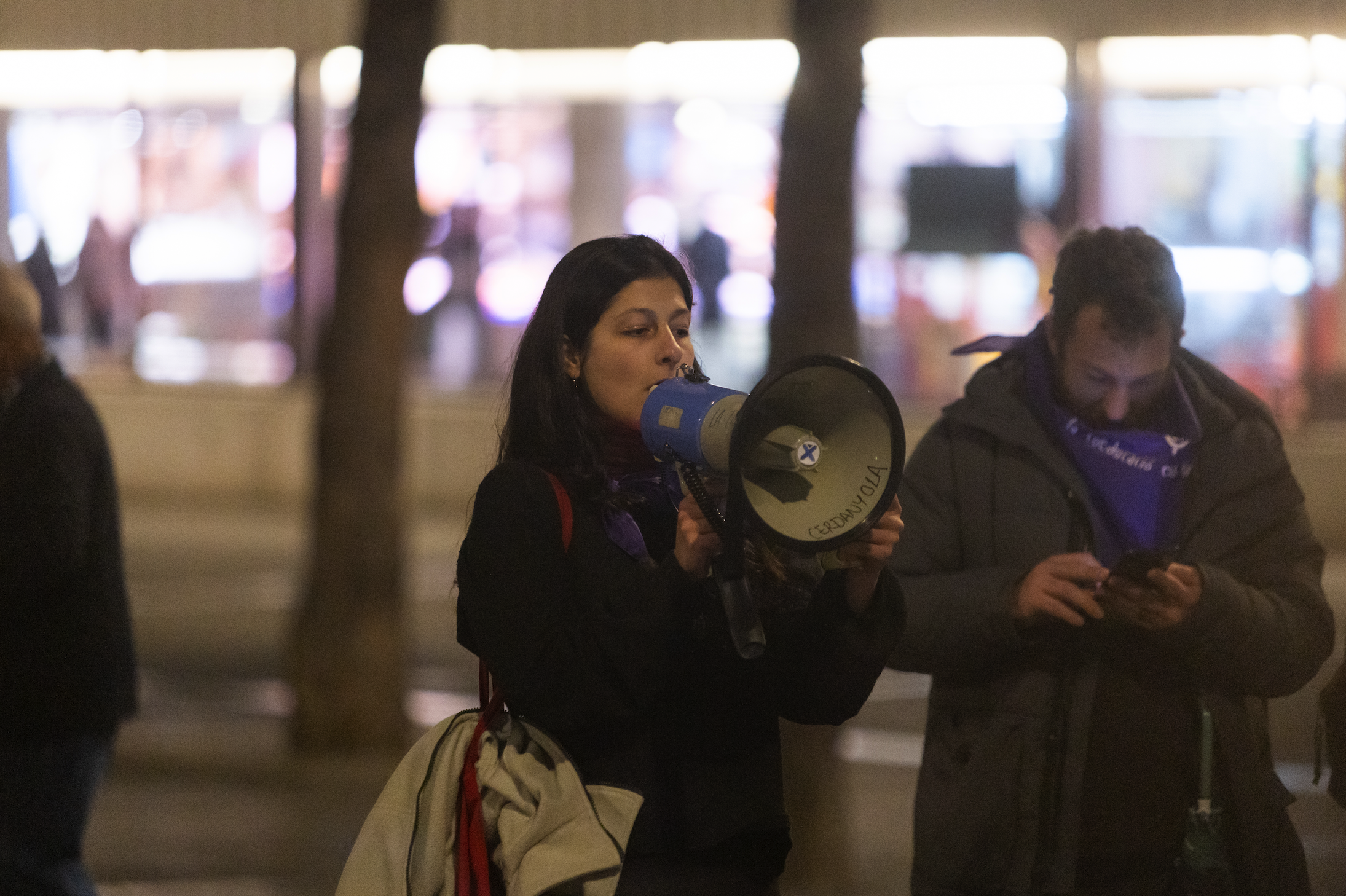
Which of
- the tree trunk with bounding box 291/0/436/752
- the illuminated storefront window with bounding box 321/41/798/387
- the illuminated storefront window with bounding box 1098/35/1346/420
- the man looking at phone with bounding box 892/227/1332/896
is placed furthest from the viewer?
the illuminated storefront window with bounding box 321/41/798/387

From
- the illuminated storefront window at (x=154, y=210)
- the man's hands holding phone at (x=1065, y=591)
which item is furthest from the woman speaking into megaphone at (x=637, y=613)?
the illuminated storefront window at (x=154, y=210)

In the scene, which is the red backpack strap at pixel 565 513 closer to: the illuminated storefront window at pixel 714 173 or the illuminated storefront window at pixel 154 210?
the illuminated storefront window at pixel 714 173

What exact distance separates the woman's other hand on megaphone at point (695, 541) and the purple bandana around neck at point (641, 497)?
0.12 meters

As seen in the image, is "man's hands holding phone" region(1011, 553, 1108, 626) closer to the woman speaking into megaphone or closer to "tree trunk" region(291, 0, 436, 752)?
the woman speaking into megaphone

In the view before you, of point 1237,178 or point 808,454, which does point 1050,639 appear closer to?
point 808,454

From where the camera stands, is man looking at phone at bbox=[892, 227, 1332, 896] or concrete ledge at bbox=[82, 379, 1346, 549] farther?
concrete ledge at bbox=[82, 379, 1346, 549]


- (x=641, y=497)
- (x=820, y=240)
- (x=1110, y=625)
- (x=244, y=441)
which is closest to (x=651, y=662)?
(x=641, y=497)

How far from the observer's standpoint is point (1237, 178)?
1238 cm

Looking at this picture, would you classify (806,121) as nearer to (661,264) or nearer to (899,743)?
(661,264)

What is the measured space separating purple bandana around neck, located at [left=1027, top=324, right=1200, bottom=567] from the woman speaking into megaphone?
710 mm

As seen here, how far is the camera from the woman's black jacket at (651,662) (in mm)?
2105

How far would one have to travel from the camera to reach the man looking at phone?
266 centimetres

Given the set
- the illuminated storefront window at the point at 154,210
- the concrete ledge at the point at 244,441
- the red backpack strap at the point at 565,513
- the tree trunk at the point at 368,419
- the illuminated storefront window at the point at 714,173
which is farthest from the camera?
the illuminated storefront window at the point at 154,210

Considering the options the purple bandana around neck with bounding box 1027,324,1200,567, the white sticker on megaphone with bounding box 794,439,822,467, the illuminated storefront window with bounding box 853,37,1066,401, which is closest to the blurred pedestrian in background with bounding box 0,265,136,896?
the white sticker on megaphone with bounding box 794,439,822,467
